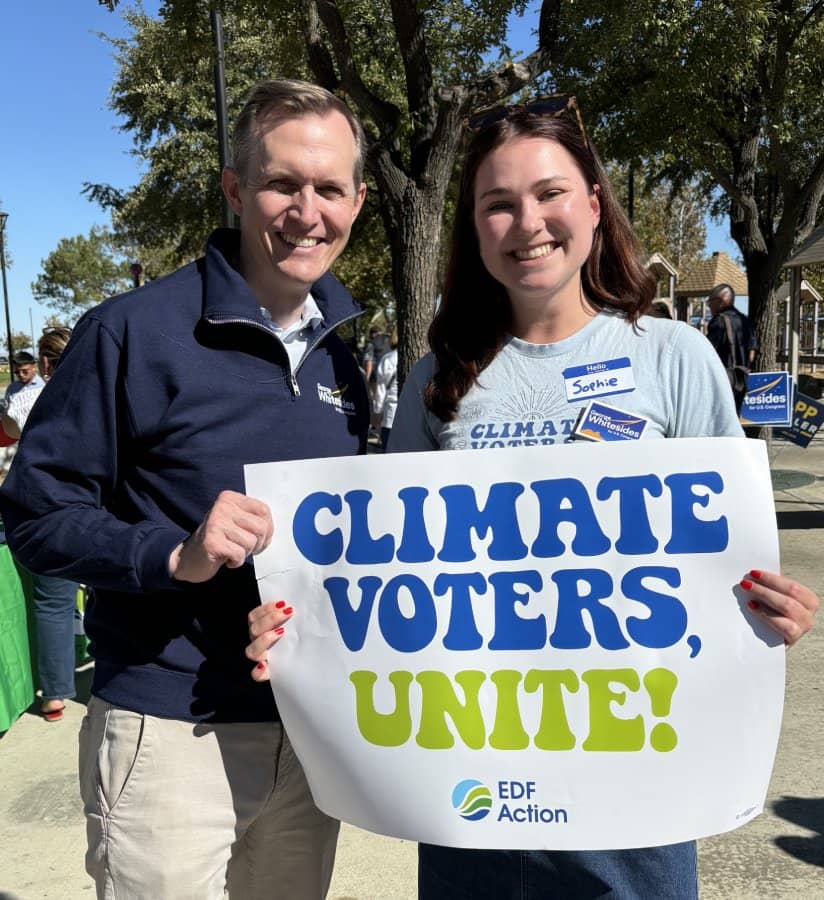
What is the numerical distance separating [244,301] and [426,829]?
1.11 meters

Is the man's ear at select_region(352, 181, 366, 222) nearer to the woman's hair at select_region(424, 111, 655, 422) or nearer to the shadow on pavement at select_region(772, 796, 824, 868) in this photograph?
the woman's hair at select_region(424, 111, 655, 422)

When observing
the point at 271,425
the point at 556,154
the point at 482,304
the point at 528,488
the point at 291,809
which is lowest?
the point at 291,809

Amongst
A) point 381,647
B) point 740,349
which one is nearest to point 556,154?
point 381,647

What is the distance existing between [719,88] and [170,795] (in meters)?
12.5

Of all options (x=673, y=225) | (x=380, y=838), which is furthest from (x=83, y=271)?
(x=380, y=838)

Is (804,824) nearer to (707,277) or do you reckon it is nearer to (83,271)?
(707,277)

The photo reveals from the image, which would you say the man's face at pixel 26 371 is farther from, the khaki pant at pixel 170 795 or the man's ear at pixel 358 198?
the khaki pant at pixel 170 795

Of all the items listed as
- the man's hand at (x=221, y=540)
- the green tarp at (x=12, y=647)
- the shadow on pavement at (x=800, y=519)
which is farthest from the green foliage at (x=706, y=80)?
the man's hand at (x=221, y=540)

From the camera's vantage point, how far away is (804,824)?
11.3 ft

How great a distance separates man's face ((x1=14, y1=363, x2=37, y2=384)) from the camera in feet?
25.6

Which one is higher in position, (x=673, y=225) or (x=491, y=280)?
(x=673, y=225)

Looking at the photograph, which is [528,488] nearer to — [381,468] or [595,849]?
[381,468]

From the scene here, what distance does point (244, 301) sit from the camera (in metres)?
1.90

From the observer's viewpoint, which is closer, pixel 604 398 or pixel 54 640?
pixel 604 398
